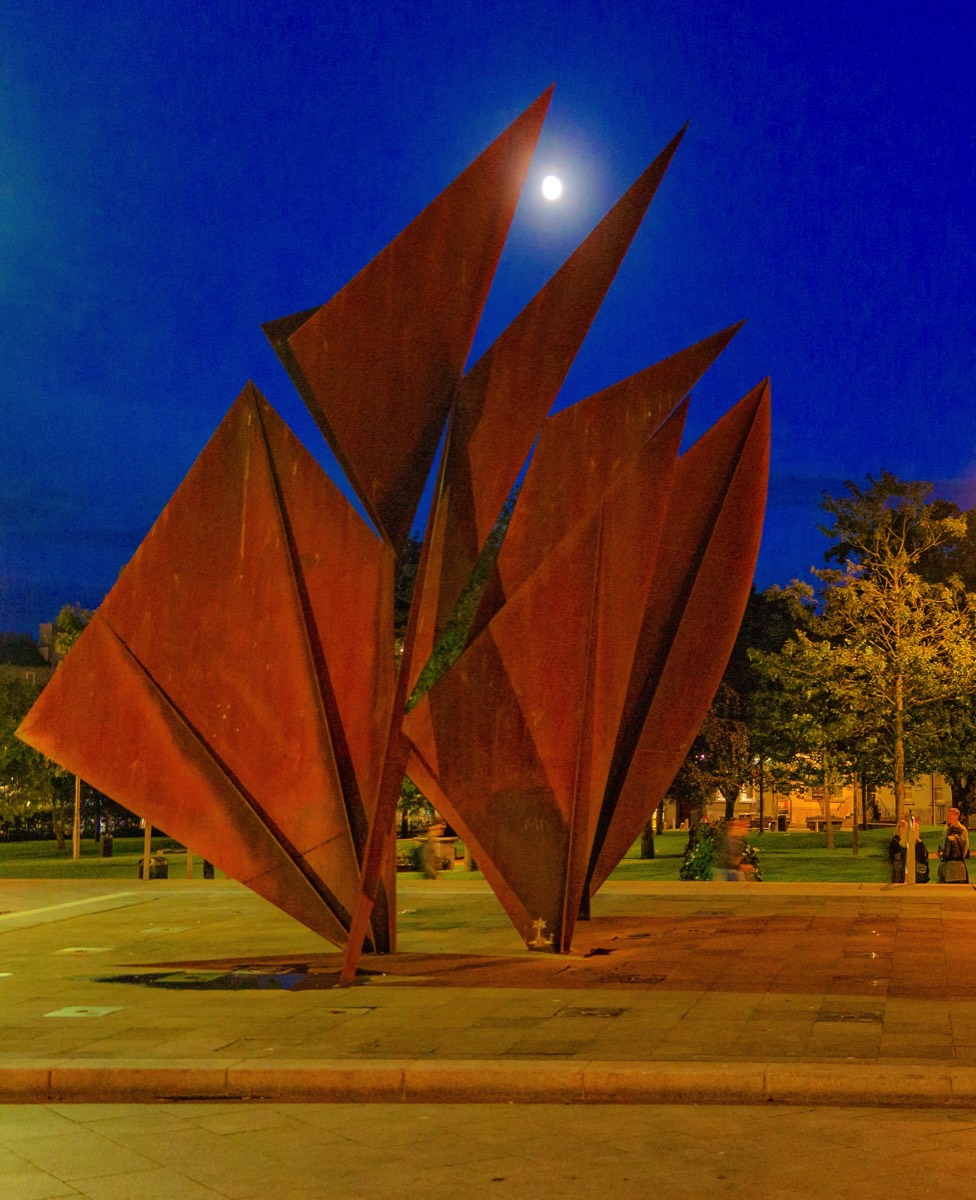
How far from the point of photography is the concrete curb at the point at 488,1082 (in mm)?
8836

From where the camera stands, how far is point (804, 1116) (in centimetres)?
836

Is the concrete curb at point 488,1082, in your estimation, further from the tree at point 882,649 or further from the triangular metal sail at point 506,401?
the tree at point 882,649

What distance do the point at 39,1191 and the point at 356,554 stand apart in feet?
29.3

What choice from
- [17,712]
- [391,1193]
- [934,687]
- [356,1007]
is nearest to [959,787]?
[934,687]

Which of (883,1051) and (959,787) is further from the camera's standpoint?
(959,787)

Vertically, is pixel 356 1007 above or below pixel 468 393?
below

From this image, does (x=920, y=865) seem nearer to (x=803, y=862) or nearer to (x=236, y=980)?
(x=803, y=862)

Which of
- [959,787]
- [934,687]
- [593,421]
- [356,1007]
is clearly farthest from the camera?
[959,787]

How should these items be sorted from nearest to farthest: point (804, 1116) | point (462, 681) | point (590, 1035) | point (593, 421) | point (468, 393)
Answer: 1. point (804, 1116)
2. point (590, 1035)
3. point (462, 681)
4. point (468, 393)
5. point (593, 421)

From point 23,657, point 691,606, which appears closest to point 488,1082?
point 691,606

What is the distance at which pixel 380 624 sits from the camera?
597 inches

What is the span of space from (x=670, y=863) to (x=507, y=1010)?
2494cm

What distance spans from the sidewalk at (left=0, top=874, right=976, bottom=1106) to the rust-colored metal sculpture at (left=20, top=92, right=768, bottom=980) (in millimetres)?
1353

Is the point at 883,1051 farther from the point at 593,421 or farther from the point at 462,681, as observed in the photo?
the point at 593,421
